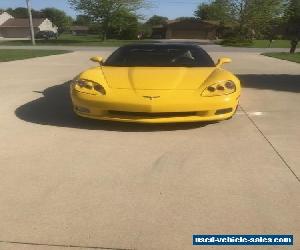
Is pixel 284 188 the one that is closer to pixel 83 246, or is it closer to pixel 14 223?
pixel 83 246

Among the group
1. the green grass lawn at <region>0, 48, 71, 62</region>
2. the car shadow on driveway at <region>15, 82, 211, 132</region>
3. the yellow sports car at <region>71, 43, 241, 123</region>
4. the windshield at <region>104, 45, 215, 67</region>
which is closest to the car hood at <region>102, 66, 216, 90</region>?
the yellow sports car at <region>71, 43, 241, 123</region>

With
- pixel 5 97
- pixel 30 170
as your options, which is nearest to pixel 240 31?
pixel 5 97

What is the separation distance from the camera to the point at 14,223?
258 centimetres

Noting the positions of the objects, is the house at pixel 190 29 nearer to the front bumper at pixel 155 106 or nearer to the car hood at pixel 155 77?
the car hood at pixel 155 77

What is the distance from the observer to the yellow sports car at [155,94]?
4559 mm

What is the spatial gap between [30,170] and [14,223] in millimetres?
934

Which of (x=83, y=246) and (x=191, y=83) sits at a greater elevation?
(x=191, y=83)

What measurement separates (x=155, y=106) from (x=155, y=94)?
182mm

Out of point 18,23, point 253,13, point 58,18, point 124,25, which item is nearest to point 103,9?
point 124,25

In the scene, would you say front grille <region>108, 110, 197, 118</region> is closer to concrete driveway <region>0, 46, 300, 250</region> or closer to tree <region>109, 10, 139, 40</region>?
concrete driveway <region>0, 46, 300, 250</region>

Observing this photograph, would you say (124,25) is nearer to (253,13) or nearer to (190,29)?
(253,13)

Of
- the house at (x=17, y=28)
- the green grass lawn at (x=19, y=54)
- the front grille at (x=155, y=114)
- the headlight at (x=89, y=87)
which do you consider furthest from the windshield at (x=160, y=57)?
the house at (x=17, y=28)

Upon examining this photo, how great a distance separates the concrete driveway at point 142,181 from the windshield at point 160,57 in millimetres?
1053

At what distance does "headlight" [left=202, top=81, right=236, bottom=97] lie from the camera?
15.5 feet
